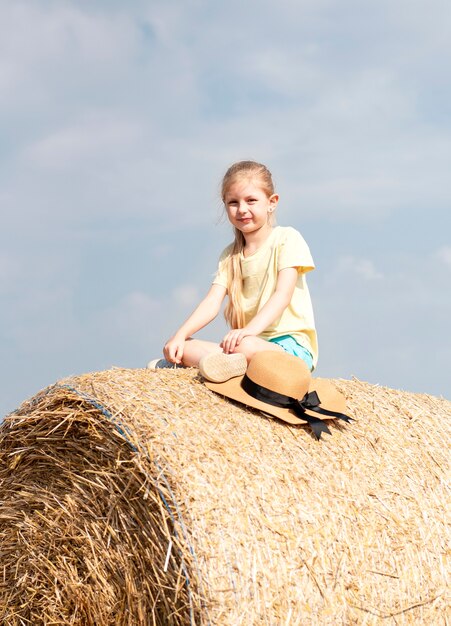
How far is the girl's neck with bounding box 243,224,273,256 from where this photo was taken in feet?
15.2

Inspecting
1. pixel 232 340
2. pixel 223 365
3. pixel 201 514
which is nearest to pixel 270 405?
pixel 223 365

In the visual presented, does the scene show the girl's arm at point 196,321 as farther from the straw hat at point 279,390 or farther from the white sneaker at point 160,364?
the straw hat at point 279,390

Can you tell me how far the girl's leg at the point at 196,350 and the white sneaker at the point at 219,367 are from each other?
1.11 ft

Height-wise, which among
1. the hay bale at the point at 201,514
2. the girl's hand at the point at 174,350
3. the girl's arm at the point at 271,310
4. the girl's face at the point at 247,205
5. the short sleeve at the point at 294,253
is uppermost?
the girl's face at the point at 247,205

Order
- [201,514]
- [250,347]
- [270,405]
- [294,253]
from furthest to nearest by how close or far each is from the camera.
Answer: [294,253]
[250,347]
[270,405]
[201,514]

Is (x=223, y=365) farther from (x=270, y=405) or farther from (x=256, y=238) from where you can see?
(x=256, y=238)

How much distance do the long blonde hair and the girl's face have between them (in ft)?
0.10

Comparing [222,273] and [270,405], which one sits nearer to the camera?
[270,405]

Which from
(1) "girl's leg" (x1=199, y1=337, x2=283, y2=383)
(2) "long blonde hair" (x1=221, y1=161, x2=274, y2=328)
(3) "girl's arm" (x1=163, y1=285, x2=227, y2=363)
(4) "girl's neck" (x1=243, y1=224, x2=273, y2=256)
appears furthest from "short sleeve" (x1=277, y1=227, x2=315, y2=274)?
(1) "girl's leg" (x1=199, y1=337, x2=283, y2=383)

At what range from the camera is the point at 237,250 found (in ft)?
15.5

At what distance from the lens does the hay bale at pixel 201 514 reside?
3.02 metres

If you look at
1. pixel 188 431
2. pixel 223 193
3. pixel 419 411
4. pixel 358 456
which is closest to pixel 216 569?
pixel 188 431

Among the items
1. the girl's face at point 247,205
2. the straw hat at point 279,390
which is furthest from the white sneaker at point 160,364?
the girl's face at point 247,205

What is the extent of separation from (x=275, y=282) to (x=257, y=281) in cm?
13
